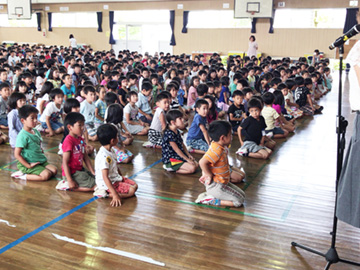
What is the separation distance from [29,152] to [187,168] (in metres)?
1.67

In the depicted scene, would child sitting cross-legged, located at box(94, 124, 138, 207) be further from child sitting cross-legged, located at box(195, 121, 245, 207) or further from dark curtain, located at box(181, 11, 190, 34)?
dark curtain, located at box(181, 11, 190, 34)

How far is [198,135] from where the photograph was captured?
4.74 m

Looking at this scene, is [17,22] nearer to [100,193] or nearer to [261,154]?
[261,154]

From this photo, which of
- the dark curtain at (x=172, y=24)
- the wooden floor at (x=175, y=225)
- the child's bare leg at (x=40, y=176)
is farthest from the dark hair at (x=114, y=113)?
the dark curtain at (x=172, y=24)

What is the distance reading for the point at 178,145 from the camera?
407 cm

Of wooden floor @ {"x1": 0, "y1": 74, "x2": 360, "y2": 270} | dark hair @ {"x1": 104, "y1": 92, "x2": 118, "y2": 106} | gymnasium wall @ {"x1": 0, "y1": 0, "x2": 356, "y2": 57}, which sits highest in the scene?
gymnasium wall @ {"x1": 0, "y1": 0, "x2": 356, "y2": 57}

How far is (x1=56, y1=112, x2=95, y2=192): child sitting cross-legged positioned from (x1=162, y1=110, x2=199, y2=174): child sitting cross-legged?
90 centimetres

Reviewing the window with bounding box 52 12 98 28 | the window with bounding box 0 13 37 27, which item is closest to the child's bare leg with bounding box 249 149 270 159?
the window with bounding box 52 12 98 28

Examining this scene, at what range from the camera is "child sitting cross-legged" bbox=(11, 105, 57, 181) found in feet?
12.0

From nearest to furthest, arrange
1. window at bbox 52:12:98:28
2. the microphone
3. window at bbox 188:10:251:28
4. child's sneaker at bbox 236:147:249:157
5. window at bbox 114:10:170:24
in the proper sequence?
the microphone → child's sneaker at bbox 236:147:249:157 → window at bbox 188:10:251:28 → window at bbox 114:10:170:24 → window at bbox 52:12:98:28

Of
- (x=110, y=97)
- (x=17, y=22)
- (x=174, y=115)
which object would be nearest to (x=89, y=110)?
(x=110, y=97)

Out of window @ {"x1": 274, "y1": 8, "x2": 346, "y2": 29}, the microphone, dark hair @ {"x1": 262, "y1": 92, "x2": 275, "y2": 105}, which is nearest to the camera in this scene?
the microphone

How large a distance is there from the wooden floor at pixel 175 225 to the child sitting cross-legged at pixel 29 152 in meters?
0.12

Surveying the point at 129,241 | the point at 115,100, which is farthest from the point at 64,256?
the point at 115,100
